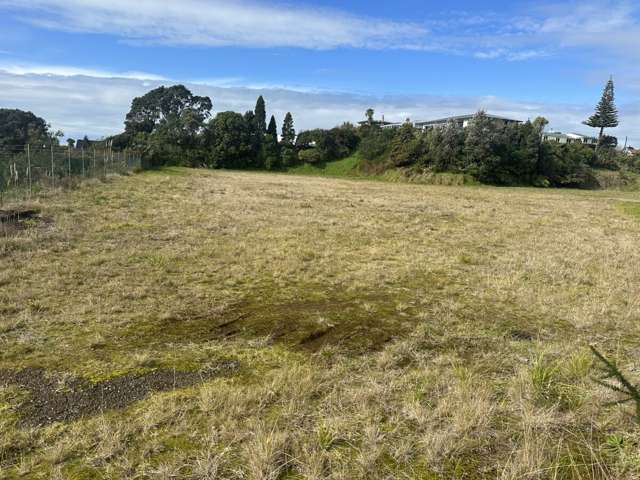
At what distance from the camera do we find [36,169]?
14.1 metres

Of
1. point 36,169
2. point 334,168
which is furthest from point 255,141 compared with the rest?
point 36,169

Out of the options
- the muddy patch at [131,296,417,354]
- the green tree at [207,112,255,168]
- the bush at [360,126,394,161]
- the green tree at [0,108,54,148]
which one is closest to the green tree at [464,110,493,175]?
the bush at [360,126,394,161]

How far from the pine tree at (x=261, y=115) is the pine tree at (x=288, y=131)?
93.2 inches

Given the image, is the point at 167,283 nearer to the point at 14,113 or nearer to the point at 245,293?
the point at 245,293

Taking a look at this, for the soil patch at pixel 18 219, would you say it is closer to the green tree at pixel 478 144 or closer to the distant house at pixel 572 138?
the green tree at pixel 478 144

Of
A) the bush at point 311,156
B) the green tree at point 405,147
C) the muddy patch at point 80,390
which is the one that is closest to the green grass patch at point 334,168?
the bush at point 311,156

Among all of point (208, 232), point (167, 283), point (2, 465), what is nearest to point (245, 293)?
point (167, 283)

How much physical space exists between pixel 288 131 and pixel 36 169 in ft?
133

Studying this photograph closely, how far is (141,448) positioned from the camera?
2559 mm

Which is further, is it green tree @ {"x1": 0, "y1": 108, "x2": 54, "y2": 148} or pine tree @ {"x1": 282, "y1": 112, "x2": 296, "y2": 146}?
pine tree @ {"x1": 282, "y1": 112, "x2": 296, "y2": 146}

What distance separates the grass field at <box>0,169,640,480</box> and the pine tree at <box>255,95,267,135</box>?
44.6 metres

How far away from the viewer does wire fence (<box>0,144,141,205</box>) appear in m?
11.9

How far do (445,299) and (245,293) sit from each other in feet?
8.83

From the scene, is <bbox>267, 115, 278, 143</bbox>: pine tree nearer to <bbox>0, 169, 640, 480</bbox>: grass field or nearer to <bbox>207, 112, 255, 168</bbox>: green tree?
<bbox>207, 112, 255, 168</bbox>: green tree
